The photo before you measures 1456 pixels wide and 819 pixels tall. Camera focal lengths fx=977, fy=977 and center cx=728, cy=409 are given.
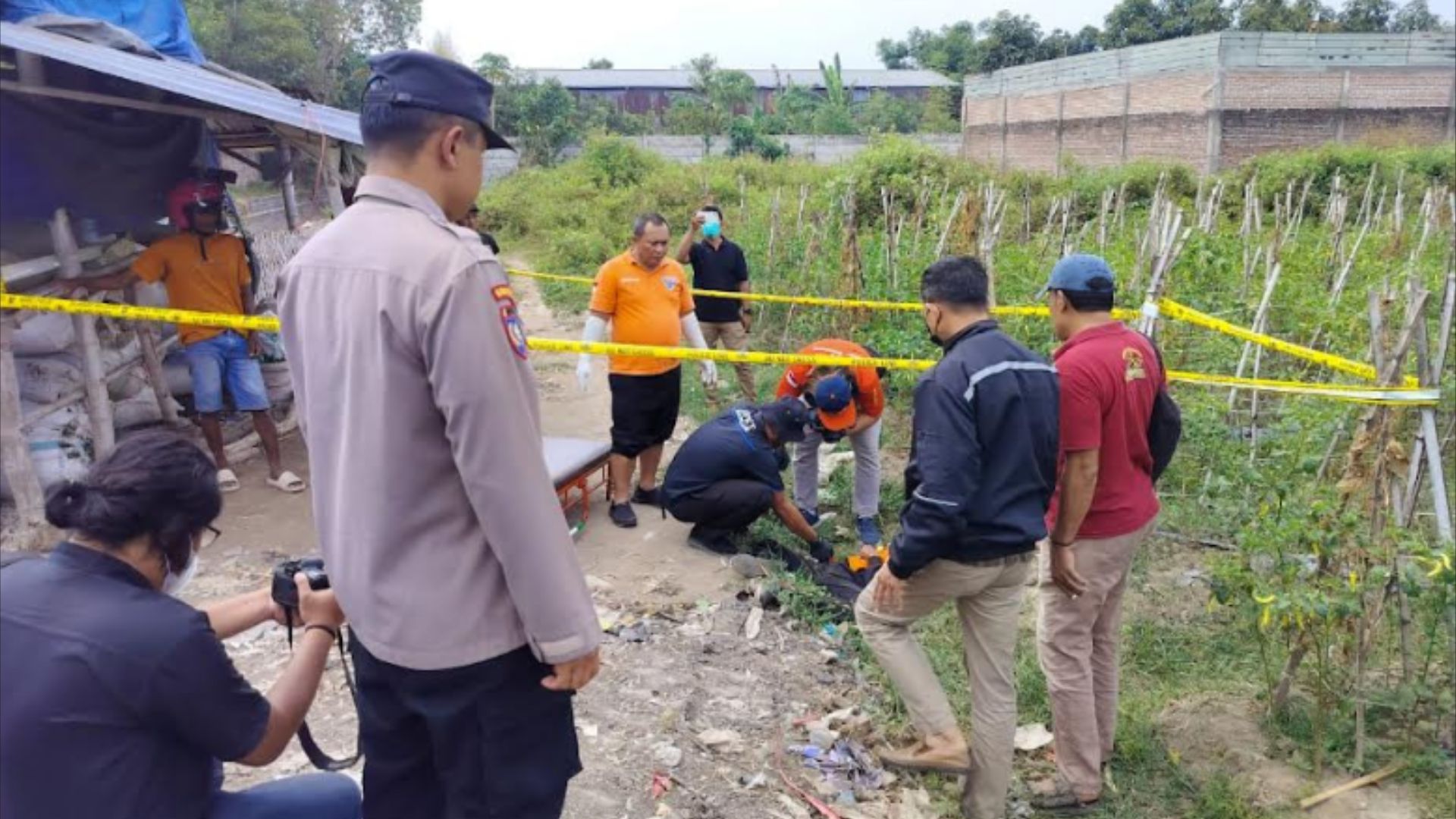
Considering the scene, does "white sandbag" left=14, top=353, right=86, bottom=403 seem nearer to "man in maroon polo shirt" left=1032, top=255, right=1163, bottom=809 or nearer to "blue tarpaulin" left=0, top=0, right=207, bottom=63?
"blue tarpaulin" left=0, top=0, right=207, bottom=63

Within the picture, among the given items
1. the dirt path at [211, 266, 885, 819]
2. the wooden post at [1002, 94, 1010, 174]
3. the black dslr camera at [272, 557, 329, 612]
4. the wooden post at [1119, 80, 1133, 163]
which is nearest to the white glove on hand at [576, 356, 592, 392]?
the dirt path at [211, 266, 885, 819]

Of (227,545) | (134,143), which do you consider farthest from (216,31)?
(227,545)

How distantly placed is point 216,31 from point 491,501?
30193 mm

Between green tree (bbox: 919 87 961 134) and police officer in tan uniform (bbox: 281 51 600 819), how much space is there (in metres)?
33.7

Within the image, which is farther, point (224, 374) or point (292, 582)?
point (224, 374)

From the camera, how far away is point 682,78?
54.4 m

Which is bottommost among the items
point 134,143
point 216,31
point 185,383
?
point 185,383

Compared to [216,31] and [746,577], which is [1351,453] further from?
[216,31]

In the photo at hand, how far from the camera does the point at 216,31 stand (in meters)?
26.5

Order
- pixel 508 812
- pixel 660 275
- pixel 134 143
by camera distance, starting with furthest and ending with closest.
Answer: pixel 134 143
pixel 660 275
pixel 508 812

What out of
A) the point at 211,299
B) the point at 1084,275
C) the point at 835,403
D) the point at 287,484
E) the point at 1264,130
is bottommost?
the point at 287,484

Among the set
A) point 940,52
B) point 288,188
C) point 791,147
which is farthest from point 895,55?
point 288,188

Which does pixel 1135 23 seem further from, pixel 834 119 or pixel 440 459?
pixel 440 459

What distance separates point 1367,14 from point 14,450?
3281cm
